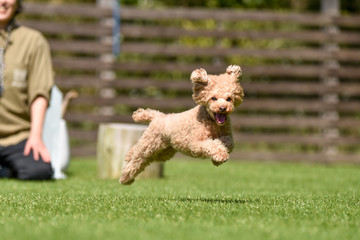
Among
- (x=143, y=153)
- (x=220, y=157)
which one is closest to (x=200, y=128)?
(x=220, y=157)

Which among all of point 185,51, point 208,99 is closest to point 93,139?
point 185,51

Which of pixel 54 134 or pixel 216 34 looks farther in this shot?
pixel 216 34

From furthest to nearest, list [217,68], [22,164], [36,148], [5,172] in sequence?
[217,68] < [5,172] < [22,164] < [36,148]

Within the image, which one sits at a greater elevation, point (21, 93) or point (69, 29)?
point (69, 29)

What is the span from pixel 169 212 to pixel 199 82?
0.63 m

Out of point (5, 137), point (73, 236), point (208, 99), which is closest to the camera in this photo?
point (73, 236)

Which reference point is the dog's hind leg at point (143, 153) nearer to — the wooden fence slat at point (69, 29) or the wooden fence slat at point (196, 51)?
the wooden fence slat at point (196, 51)

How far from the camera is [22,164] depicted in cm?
521

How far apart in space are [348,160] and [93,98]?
10.3ft

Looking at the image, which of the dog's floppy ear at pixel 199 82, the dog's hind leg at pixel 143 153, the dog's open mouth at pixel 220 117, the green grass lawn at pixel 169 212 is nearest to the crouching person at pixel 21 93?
the green grass lawn at pixel 169 212

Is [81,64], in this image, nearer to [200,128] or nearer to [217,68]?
[217,68]

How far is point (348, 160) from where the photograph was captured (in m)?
8.06

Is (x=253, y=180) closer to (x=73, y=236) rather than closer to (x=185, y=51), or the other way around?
(x=185, y=51)

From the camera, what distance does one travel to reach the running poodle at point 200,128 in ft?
10.2
